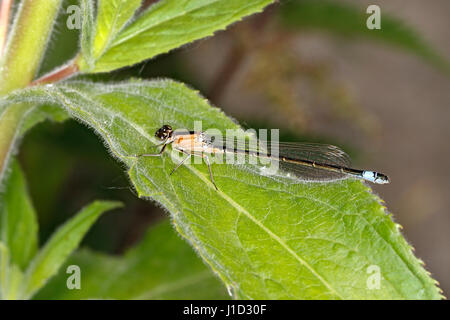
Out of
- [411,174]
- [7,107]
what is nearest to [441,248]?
[411,174]

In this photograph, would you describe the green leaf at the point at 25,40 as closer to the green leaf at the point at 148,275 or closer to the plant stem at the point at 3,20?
the plant stem at the point at 3,20

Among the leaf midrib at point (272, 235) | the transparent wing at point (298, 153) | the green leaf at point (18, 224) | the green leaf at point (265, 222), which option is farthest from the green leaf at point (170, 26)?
the green leaf at point (18, 224)

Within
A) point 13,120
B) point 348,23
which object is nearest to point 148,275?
point 13,120

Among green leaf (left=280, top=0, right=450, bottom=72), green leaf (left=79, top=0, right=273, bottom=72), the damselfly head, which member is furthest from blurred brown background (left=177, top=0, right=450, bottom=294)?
green leaf (left=79, top=0, right=273, bottom=72)

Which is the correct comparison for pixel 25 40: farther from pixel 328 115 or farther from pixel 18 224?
pixel 328 115

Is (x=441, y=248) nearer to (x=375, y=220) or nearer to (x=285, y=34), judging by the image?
(x=285, y=34)

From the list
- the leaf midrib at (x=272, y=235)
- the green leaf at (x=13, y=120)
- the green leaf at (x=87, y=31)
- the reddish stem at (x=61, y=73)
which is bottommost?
the leaf midrib at (x=272, y=235)
